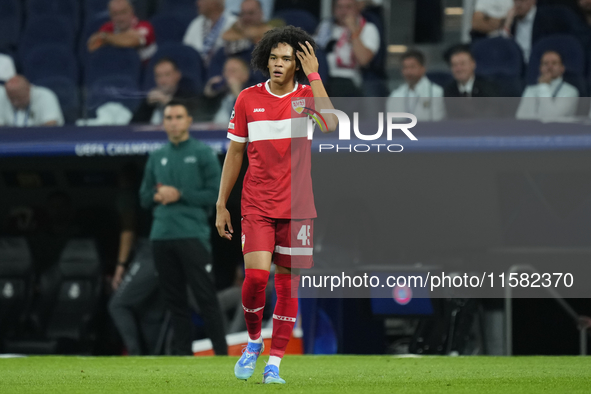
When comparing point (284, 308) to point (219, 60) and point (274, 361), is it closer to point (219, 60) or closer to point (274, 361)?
point (274, 361)

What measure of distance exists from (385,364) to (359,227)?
64.2 inches

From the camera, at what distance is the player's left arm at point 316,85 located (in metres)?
4.11

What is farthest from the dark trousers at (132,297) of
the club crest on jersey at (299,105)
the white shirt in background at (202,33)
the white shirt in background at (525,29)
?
the white shirt in background at (525,29)

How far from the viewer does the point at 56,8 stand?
400 inches

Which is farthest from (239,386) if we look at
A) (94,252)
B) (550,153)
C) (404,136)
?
(94,252)

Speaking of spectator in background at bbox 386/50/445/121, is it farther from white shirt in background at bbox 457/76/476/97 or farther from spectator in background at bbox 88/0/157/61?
spectator in background at bbox 88/0/157/61

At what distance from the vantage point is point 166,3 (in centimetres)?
981

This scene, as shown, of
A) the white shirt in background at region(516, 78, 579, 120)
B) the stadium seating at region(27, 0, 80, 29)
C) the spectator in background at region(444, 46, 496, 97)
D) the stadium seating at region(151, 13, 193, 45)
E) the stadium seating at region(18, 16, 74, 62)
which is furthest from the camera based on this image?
the stadium seating at region(27, 0, 80, 29)

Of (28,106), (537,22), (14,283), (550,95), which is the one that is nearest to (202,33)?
(28,106)

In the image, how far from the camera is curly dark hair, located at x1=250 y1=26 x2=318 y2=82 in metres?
4.28

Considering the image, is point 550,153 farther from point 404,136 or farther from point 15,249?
point 15,249

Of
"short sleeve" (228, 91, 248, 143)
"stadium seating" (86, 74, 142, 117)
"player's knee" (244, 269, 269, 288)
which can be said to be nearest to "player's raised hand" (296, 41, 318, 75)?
"short sleeve" (228, 91, 248, 143)

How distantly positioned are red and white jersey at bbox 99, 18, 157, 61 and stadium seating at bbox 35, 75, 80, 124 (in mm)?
757

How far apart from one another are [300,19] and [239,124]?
490 cm
